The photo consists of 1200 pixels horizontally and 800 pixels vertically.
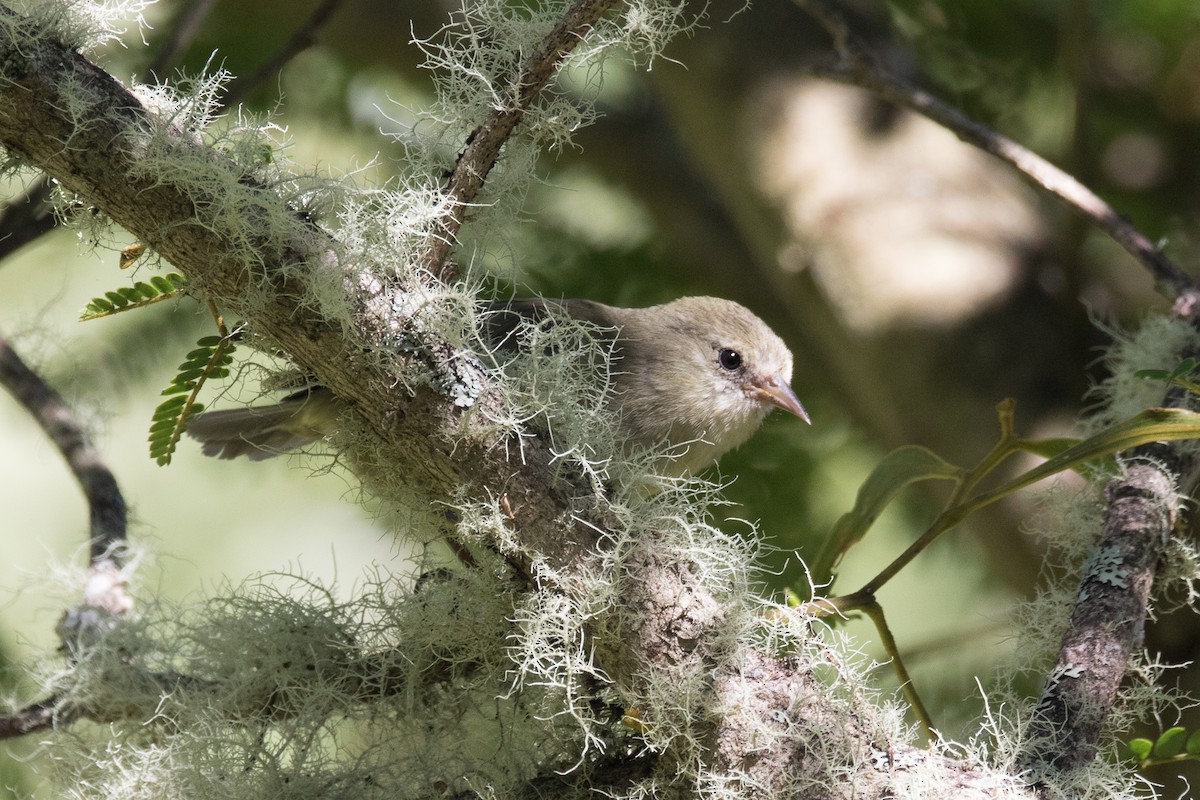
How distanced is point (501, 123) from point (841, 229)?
79.4 inches

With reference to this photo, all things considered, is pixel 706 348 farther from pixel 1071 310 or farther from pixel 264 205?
pixel 264 205

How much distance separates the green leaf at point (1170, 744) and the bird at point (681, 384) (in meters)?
1.14

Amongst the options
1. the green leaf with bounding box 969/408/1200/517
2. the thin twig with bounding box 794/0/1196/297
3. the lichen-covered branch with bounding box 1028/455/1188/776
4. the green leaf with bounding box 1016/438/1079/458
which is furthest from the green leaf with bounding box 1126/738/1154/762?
the thin twig with bounding box 794/0/1196/297

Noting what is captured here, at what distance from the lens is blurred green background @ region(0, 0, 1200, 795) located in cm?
321

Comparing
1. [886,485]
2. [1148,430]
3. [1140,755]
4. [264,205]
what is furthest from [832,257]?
[264,205]

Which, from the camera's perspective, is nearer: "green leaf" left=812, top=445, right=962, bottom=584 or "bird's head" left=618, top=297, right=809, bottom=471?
"green leaf" left=812, top=445, right=962, bottom=584

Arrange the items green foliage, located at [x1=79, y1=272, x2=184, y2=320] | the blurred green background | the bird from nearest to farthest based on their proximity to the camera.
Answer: green foliage, located at [x1=79, y1=272, x2=184, y2=320] → the bird → the blurred green background

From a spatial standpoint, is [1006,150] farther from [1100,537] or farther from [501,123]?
[501,123]

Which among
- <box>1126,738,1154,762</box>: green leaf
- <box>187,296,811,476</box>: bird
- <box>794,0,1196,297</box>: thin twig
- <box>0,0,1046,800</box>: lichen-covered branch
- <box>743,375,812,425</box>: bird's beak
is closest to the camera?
<box>0,0,1046,800</box>: lichen-covered branch

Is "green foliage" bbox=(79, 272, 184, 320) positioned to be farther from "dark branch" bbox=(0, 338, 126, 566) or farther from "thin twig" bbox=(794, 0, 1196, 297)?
"thin twig" bbox=(794, 0, 1196, 297)

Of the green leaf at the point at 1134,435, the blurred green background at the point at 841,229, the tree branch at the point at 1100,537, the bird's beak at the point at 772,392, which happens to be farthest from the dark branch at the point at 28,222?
the green leaf at the point at 1134,435

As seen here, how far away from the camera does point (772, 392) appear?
2.94 meters

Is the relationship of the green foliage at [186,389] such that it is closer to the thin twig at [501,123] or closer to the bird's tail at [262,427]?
the bird's tail at [262,427]

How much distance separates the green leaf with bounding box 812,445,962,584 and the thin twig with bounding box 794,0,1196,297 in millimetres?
698
